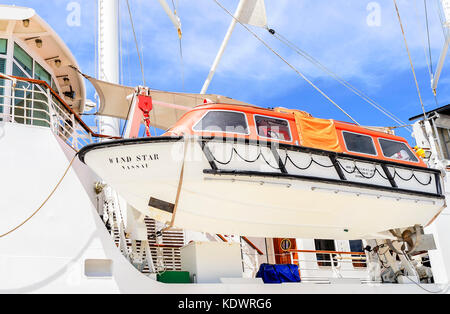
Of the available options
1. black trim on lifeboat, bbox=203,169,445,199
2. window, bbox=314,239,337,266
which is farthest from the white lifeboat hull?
window, bbox=314,239,337,266

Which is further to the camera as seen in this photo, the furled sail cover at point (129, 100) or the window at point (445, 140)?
the window at point (445, 140)

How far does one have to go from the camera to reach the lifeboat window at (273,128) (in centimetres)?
816

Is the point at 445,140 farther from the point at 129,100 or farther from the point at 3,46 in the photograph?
the point at 3,46

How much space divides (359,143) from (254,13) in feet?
21.1

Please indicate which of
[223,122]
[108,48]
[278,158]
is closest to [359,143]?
[278,158]

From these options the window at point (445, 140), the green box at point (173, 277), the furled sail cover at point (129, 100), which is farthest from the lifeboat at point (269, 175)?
the window at point (445, 140)

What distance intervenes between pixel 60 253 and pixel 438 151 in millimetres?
11063

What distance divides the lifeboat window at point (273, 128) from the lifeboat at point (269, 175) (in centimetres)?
2

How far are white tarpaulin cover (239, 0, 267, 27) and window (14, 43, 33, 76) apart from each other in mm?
6164

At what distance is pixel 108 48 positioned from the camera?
1217 centimetres

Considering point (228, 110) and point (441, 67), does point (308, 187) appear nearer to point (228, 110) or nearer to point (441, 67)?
point (228, 110)

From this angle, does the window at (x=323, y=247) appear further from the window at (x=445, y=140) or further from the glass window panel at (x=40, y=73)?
the glass window panel at (x=40, y=73)

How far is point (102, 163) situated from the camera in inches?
293

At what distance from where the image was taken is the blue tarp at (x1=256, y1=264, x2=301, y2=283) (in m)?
8.76
